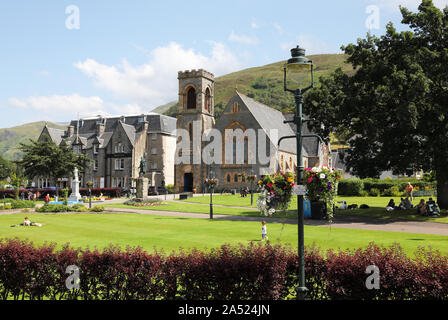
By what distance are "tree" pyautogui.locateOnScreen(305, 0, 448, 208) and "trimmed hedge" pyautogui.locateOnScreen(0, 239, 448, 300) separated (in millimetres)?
20538

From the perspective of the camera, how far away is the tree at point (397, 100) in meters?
27.0

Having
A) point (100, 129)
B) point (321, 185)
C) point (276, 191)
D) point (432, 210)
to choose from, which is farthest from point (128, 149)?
point (321, 185)

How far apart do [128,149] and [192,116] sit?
622 inches

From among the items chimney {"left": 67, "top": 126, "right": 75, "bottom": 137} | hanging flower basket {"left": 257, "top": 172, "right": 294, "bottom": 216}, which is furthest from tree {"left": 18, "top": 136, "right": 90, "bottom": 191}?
hanging flower basket {"left": 257, "top": 172, "right": 294, "bottom": 216}

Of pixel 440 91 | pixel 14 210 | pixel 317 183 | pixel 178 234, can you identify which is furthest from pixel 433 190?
pixel 14 210

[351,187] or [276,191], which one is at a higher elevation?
[276,191]

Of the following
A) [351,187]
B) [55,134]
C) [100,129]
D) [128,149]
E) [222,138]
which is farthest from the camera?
[55,134]

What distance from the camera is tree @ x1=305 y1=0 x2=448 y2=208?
2697cm

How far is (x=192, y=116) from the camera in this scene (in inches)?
2827

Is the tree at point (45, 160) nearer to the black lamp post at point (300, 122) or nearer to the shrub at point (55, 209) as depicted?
the shrub at point (55, 209)

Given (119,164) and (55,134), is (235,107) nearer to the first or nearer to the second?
(119,164)

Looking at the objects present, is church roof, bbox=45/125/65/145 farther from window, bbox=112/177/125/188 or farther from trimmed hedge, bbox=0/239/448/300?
trimmed hedge, bbox=0/239/448/300
